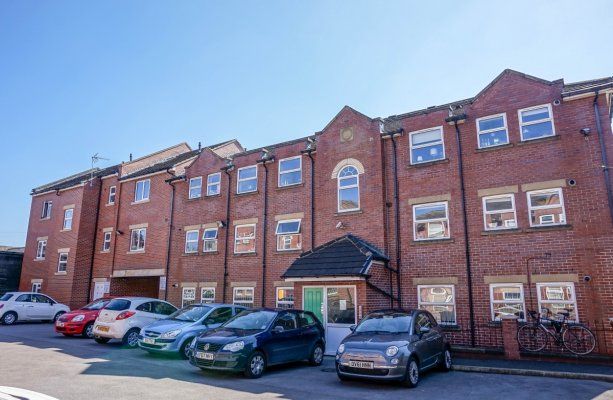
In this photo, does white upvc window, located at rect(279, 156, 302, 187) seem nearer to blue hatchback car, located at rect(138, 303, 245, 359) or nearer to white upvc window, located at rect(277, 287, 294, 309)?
white upvc window, located at rect(277, 287, 294, 309)

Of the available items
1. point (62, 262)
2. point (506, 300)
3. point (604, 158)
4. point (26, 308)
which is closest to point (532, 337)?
point (506, 300)

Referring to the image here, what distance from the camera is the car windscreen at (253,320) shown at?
36.9ft

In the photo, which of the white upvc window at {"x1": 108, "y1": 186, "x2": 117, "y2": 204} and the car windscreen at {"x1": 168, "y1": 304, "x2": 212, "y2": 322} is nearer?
the car windscreen at {"x1": 168, "y1": 304, "x2": 212, "y2": 322}

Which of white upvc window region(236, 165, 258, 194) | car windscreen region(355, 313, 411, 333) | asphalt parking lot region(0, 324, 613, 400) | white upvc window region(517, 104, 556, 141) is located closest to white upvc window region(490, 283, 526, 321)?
asphalt parking lot region(0, 324, 613, 400)

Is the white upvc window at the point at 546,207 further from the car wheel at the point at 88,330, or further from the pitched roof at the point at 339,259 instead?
the car wheel at the point at 88,330

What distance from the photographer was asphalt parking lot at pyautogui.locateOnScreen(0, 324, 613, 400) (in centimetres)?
838

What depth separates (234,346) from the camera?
10.1 metres

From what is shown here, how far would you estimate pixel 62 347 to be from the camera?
46.3 feet

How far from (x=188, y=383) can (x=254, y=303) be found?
924 centimetres

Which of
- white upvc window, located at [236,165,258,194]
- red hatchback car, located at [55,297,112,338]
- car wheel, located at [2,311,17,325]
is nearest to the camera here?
red hatchback car, located at [55,297,112,338]

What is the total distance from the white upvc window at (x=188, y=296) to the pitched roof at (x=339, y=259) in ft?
22.8

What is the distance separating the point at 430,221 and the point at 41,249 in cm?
2605

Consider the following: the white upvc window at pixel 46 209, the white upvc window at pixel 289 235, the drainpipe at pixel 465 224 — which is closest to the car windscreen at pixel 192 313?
the white upvc window at pixel 289 235

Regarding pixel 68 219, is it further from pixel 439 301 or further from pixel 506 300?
pixel 506 300
